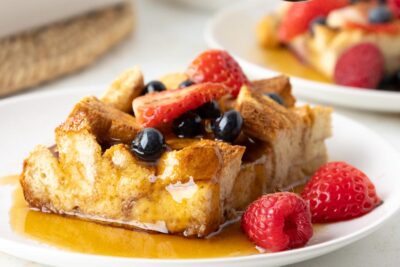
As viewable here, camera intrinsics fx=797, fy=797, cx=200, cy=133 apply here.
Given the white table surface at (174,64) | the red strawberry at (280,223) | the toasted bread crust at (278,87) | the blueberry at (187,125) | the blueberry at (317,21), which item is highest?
the blueberry at (187,125)

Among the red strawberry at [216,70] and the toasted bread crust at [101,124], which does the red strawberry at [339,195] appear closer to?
the red strawberry at [216,70]

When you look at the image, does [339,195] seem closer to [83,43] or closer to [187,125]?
[187,125]

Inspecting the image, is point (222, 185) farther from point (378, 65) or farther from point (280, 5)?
point (280, 5)

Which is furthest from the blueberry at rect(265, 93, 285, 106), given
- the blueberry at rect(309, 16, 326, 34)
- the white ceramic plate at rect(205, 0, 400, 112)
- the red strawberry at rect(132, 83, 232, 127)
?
the blueberry at rect(309, 16, 326, 34)

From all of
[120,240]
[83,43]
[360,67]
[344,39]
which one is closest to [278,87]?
[120,240]

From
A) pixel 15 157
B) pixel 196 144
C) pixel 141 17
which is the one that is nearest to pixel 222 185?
pixel 196 144

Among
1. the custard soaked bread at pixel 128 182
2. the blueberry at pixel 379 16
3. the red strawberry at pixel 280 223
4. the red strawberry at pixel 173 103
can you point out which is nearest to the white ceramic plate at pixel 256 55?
the blueberry at pixel 379 16
